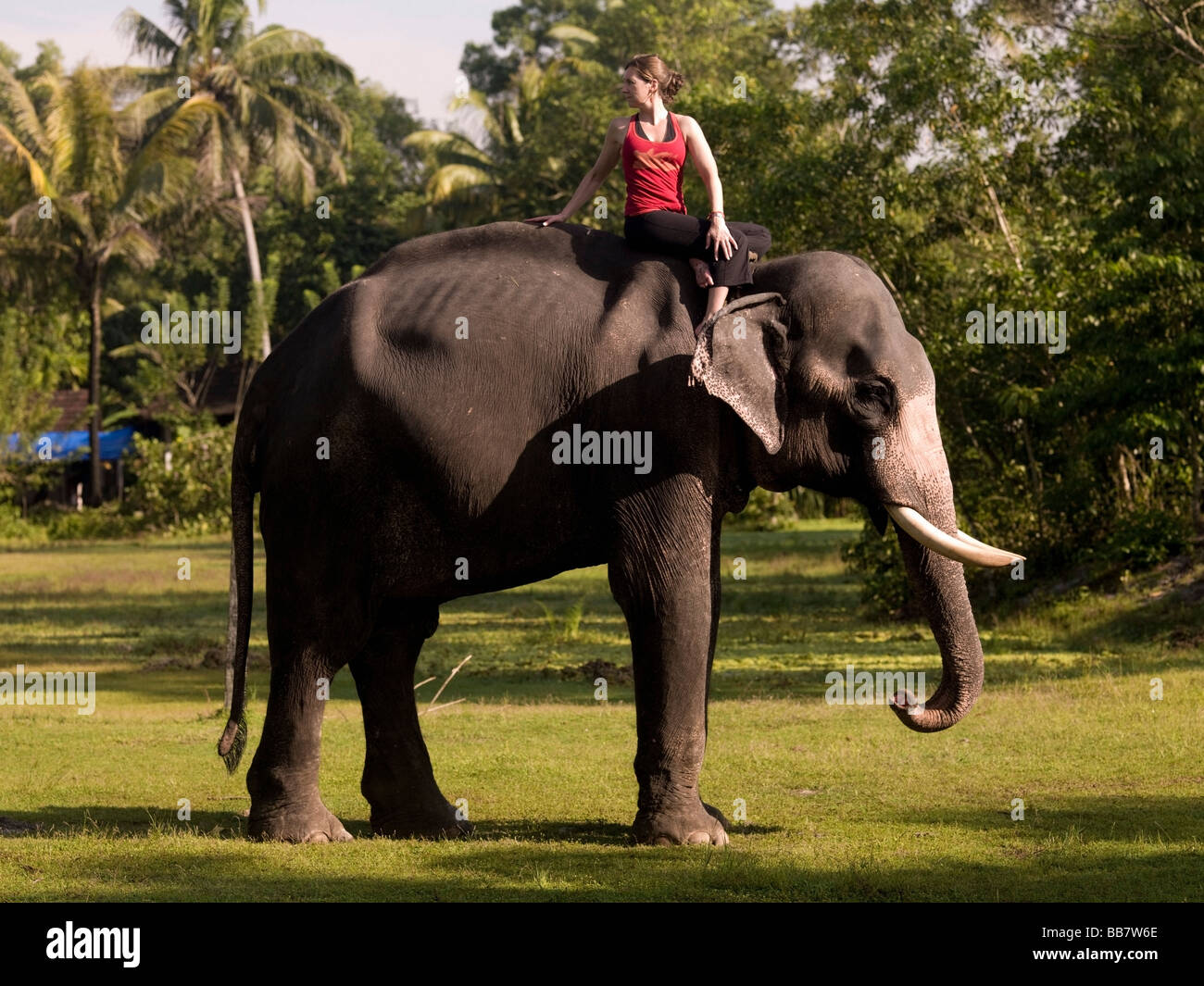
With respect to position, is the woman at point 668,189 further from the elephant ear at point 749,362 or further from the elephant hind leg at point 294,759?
the elephant hind leg at point 294,759

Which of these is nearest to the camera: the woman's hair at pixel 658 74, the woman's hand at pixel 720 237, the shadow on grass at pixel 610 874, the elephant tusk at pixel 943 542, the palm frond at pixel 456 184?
the shadow on grass at pixel 610 874

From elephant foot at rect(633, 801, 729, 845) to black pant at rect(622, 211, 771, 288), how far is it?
2.61 meters

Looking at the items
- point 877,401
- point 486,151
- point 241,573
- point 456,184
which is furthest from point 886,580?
point 486,151

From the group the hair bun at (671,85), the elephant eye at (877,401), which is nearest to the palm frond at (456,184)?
the hair bun at (671,85)

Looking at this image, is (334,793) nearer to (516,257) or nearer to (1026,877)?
(516,257)

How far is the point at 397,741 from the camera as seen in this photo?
30.2 ft

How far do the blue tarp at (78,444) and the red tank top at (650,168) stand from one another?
122 ft

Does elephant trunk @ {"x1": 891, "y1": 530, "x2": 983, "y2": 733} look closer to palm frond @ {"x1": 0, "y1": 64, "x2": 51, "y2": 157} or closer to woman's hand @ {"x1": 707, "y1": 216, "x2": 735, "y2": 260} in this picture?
woman's hand @ {"x1": 707, "y1": 216, "x2": 735, "y2": 260}

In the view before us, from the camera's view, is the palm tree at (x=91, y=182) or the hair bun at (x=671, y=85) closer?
the hair bun at (x=671, y=85)

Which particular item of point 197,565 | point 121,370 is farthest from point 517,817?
point 121,370

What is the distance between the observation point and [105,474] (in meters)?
57.7

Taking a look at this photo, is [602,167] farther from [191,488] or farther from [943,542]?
[191,488]

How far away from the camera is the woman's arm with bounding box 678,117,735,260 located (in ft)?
27.9

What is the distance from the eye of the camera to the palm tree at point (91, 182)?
1724 inches
